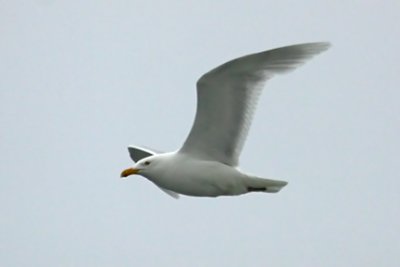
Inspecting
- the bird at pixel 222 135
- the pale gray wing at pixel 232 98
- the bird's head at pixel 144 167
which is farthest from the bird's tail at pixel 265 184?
the bird's head at pixel 144 167

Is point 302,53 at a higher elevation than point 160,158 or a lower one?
higher

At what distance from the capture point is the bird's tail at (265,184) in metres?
Answer: 13.6

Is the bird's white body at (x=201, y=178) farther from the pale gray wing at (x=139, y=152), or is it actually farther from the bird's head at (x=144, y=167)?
the pale gray wing at (x=139, y=152)

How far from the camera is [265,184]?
1359 cm

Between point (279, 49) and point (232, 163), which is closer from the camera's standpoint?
point (279, 49)

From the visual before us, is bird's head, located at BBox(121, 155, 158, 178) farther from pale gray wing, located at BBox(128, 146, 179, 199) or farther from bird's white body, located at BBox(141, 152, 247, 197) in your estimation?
pale gray wing, located at BBox(128, 146, 179, 199)

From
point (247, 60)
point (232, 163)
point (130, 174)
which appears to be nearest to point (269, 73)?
point (247, 60)

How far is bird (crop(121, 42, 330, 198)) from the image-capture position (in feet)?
42.8

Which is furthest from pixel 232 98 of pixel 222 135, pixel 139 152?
pixel 139 152

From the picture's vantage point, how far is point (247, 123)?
13.6 meters

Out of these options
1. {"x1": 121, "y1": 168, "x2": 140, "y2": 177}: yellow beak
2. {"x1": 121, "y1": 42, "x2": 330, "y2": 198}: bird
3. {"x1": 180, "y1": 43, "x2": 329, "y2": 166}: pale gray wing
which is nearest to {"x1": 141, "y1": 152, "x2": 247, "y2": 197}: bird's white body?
{"x1": 121, "y1": 42, "x2": 330, "y2": 198}: bird

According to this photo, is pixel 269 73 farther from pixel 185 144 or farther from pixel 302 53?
pixel 185 144

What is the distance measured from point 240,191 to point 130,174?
1.34 meters

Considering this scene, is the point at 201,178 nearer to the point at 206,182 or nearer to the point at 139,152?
the point at 206,182
